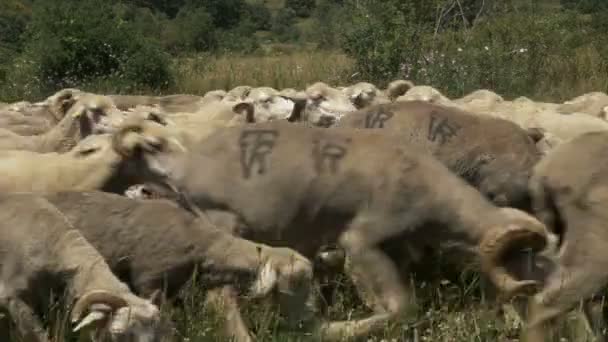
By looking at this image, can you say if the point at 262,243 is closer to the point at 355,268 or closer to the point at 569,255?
the point at 355,268

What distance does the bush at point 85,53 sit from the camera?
63.2ft

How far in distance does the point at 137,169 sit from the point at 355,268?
2.02 metres

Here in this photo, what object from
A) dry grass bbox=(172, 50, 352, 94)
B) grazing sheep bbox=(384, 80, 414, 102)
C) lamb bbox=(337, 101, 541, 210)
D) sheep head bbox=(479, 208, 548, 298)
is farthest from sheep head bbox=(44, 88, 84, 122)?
dry grass bbox=(172, 50, 352, 94)

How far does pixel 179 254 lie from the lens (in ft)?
20.5

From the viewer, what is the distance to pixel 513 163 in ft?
26.2

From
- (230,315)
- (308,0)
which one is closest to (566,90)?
(230,315)

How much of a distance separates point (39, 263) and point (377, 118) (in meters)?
3.75

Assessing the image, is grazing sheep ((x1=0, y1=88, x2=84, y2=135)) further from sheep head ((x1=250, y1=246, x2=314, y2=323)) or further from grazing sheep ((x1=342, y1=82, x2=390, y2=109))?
sheep head ((x1=250, y1=246, x2=314, y2=323))

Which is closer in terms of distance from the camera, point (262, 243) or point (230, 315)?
point (230, 315)

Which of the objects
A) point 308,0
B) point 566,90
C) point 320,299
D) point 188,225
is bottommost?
point 308,0

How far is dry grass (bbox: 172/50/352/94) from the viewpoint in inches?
783

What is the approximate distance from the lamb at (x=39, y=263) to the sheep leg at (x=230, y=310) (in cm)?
67

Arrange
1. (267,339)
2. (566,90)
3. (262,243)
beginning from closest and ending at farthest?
Result: (267,339) → (262,243) → (566,90)

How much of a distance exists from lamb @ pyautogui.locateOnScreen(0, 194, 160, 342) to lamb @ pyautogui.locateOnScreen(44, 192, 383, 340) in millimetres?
375
